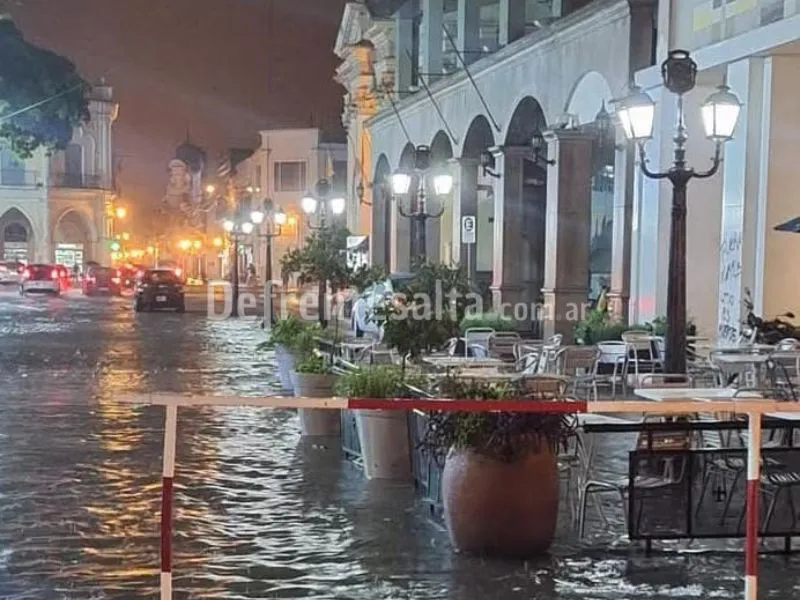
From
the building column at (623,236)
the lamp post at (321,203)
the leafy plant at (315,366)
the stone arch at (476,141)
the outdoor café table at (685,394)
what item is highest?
the stone arch at (476,141)

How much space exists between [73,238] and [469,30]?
2358 inches

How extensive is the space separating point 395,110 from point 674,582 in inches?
1237

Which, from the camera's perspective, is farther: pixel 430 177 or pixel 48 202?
pixel 48 202

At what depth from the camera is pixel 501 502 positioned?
7.57 metres

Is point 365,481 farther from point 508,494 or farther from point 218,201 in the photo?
point 218,201

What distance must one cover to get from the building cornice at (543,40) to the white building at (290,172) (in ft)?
121

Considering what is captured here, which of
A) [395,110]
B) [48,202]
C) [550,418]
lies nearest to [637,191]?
[550,418]

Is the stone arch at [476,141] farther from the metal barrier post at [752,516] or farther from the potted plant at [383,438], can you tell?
the metal barrier post at [752,516]

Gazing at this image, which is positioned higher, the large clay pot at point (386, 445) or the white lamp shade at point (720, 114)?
the white lamp shade at point (720, 114)

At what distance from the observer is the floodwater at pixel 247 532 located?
723cm

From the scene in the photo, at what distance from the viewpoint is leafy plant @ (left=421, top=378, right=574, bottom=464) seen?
7.49 metres

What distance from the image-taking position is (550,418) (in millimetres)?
7500

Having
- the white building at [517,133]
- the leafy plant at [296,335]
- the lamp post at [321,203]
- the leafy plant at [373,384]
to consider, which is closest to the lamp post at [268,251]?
the lamp post at [321,203]

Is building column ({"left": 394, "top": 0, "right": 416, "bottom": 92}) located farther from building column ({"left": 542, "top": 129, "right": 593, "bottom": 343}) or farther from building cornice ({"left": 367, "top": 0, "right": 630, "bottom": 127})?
building column ({"left": 542, "top": 129, "right": 593, "bottom": 343})
